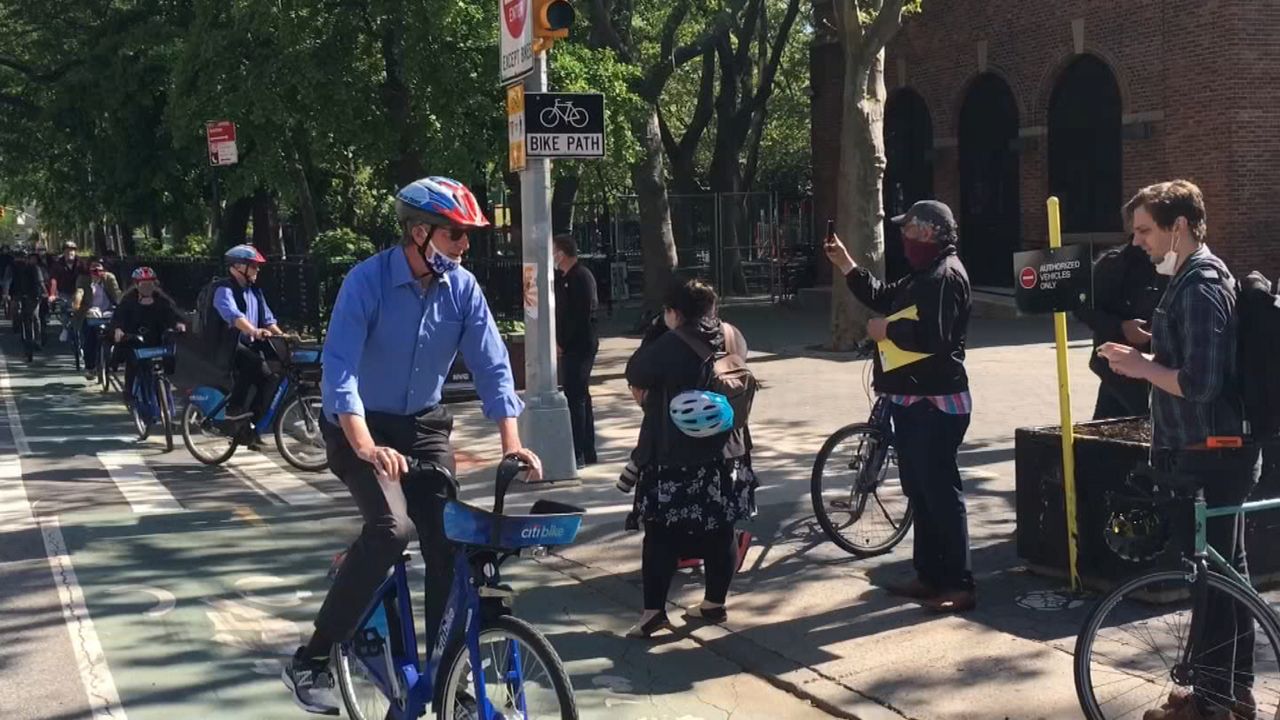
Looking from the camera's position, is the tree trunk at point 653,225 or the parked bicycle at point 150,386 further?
the tree trunk at point 653,225

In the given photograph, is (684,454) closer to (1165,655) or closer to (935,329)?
(935,329)

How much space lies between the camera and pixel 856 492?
289 inches

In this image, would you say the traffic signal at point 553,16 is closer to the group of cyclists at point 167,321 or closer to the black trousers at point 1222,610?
the group of cyclists at point 167,321

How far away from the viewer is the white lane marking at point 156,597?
6.62m

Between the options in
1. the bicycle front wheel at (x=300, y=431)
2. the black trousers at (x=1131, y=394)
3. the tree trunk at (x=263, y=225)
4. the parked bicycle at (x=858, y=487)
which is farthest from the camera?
the tree trunk at (x=263, y=225)

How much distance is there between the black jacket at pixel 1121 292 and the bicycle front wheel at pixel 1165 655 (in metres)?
2.10

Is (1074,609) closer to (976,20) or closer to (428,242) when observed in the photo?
(428,242)

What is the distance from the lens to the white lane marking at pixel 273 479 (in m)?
9.71

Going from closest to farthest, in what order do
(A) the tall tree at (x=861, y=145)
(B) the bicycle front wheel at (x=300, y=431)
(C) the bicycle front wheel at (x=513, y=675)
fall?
(C) the bicycle front wheel at (x=513, y=675), (B) the bicycle front wheel at (x=300, y=431), (A) the tall tree at (x=861, y=145)

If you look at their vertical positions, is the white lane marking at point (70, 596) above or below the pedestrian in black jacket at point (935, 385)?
below

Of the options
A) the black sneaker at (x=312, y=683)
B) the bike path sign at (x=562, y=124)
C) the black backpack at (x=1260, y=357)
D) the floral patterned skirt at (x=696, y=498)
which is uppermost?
the bike path sign at (x=562, y=124)

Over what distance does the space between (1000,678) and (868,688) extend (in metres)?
0.54

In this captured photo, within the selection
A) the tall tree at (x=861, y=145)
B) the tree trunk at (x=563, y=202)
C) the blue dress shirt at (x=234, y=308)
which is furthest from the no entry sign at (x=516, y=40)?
the tree trunk at (x=563, y=202)

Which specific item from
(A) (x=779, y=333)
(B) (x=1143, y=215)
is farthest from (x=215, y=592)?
(A) (x=779, y=333)
